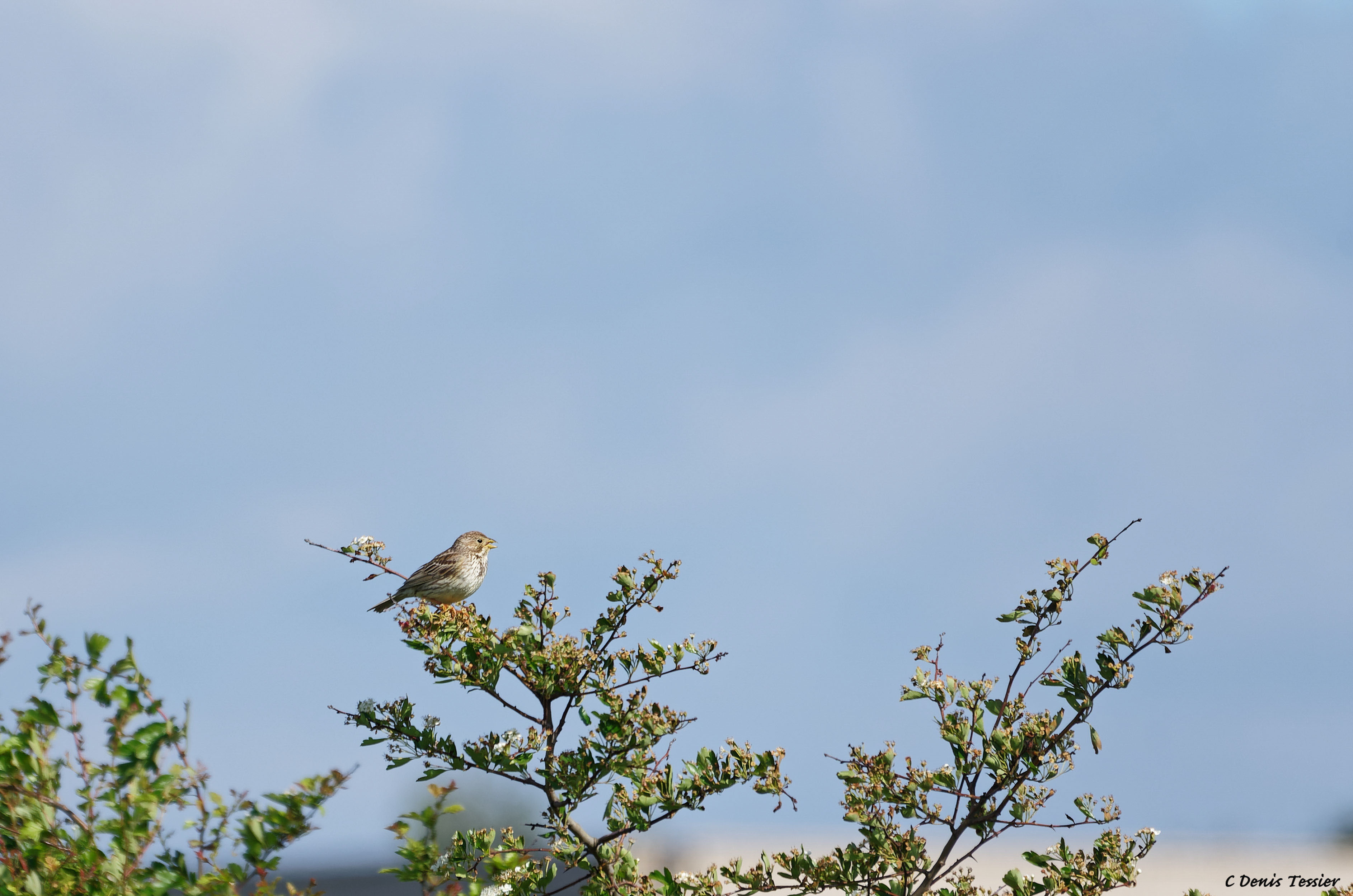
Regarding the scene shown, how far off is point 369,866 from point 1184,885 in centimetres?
1864

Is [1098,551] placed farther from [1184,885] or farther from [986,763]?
[1184,885]

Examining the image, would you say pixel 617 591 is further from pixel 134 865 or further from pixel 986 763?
pixel 134 865

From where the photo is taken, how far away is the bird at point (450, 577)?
1157 centimetres

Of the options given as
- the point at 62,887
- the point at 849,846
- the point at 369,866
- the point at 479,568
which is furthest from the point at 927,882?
the point at 369,866

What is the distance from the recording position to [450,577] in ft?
38.1

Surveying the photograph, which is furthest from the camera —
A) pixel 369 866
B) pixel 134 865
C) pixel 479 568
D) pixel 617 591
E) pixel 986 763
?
pixel 369 866

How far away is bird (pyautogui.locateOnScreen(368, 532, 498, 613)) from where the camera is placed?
38.0ft

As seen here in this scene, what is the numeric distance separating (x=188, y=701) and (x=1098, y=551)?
4.76 metres

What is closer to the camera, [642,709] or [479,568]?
[642,709]

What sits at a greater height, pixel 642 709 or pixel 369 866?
pixel 369 866

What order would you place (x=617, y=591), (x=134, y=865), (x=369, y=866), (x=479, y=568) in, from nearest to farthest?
(x=134, y=865)
(x=617, y=591)
(x=479, y=568)
(x=369, y=866)

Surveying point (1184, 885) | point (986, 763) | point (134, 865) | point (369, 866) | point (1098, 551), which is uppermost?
point (369, 866)

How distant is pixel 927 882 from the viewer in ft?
21.8

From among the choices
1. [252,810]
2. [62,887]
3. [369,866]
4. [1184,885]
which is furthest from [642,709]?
[1184,885]
